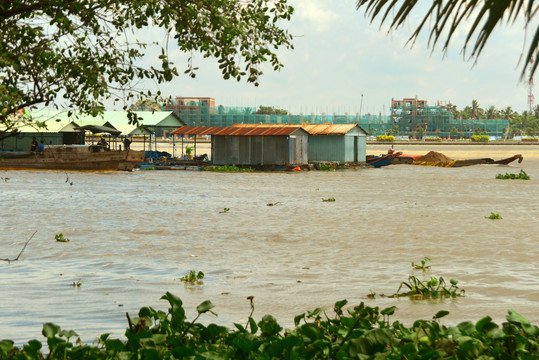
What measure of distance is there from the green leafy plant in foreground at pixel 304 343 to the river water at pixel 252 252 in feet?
6.88

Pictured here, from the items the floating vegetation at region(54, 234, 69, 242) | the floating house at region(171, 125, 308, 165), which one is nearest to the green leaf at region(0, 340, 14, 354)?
the floating vegetation at region(54, 234, 69, 242)

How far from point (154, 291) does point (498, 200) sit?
18.2 m

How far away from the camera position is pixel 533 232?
15.3 m

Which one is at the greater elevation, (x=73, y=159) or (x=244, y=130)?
(x=244, y=130)

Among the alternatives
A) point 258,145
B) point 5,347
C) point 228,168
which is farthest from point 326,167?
point 5,347

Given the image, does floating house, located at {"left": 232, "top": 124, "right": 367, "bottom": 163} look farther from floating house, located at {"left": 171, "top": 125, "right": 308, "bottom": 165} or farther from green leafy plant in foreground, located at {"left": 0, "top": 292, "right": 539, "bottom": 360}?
green leafy plant in foreground, located at {"left": 0, "top": 292, "right": 539, "bottom": 360}

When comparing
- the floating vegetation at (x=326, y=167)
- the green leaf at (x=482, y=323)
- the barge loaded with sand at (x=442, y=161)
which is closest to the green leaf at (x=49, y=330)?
the green leaf at (x=482, y=323)

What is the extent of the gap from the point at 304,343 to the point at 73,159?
37.6 meters

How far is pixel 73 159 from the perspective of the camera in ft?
131

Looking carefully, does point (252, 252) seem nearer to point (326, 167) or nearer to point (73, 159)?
point (73, 159)

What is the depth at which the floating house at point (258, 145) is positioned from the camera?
43125mm

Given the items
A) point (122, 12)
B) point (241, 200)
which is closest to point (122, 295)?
point (122, 12)

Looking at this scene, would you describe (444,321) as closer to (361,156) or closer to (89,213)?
(89,213)

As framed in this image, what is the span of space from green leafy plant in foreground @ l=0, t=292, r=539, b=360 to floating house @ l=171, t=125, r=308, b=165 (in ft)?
123
